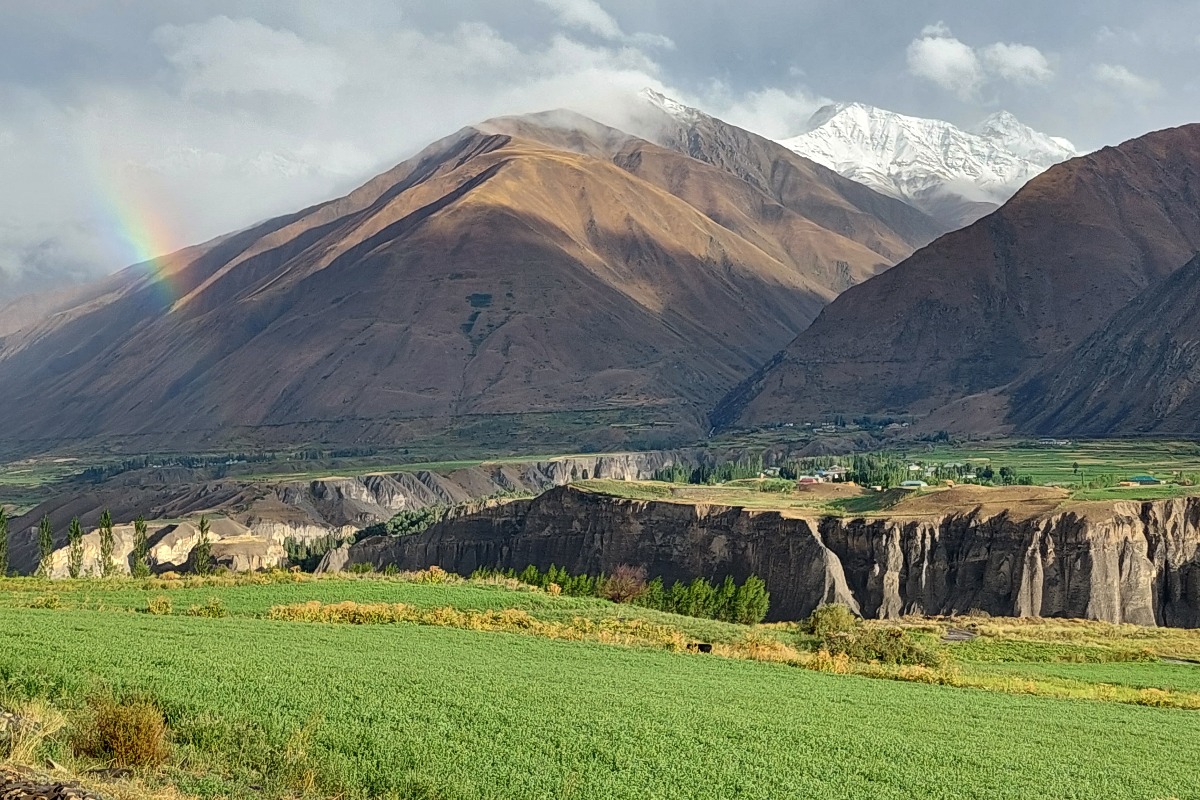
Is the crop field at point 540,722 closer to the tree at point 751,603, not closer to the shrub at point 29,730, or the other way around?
the shrub at point 29,730

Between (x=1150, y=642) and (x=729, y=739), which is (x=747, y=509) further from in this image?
(x=729, y=739)

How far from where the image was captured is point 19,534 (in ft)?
511

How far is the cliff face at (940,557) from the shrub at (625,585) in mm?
2539

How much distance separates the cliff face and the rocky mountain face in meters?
43.5

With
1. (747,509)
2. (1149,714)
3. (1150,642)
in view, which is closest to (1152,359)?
(747,509)

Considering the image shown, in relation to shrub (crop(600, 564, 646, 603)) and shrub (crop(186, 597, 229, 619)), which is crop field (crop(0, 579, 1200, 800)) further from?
shrub (crop(600, 564, 646, 603))

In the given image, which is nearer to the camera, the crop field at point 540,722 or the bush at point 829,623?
the crop field at point 540,722

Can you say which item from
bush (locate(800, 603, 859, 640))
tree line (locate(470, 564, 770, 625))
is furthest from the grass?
tree line (locate(470, 564, 770, 625))

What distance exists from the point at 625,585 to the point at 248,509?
8748 centimetres

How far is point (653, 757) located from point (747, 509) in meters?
85.7

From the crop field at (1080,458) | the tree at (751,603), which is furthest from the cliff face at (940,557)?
the crop field at (1080,458)

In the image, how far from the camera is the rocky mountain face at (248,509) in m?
138

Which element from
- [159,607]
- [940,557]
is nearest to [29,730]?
[159,607]

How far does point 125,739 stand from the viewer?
20281 millimetres
